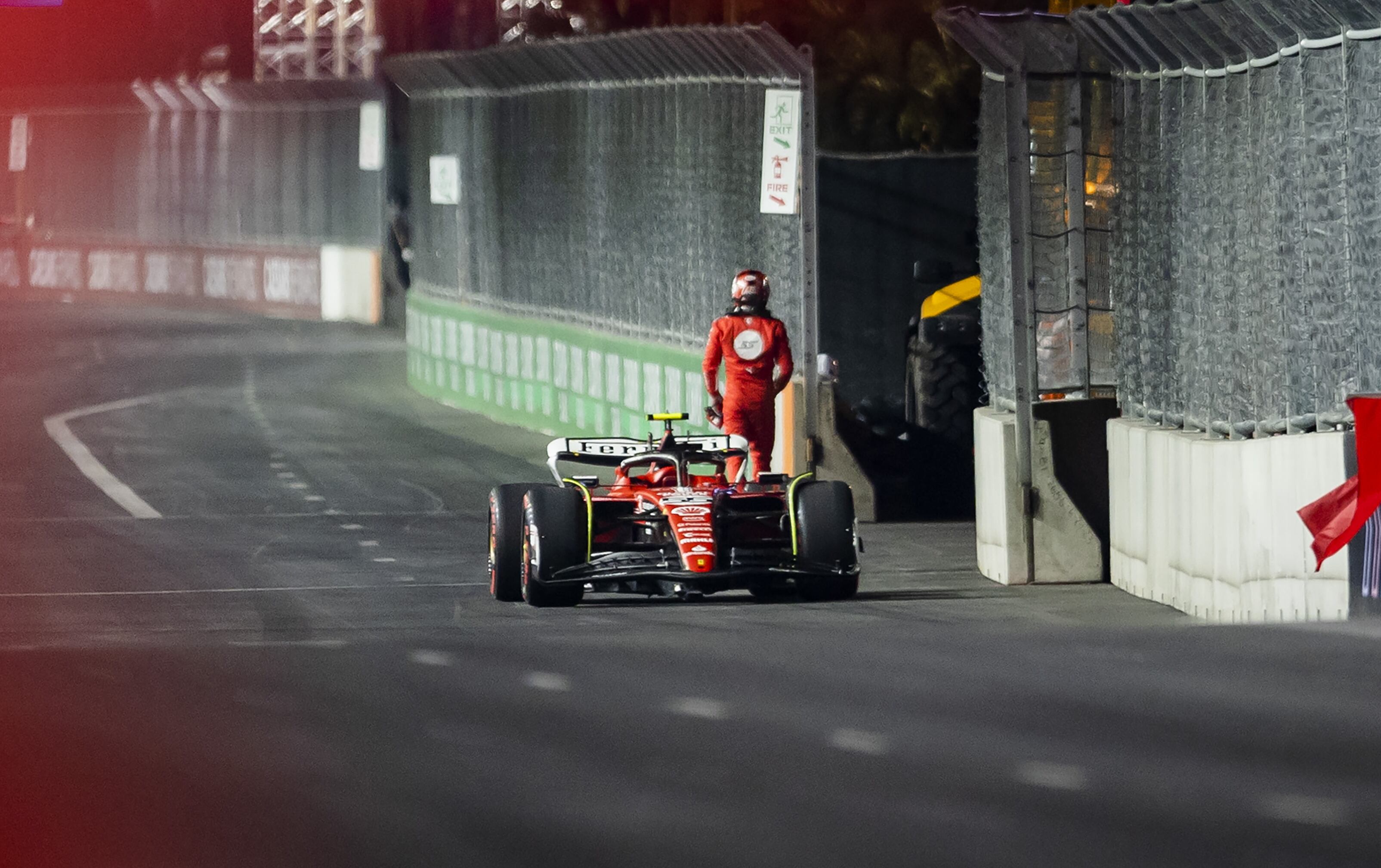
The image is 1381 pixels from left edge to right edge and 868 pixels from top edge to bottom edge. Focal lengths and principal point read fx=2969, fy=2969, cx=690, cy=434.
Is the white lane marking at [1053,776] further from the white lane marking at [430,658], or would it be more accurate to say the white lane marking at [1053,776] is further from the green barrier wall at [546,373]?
the green barrier wall at [546,373]

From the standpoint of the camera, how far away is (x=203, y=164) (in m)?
54.2

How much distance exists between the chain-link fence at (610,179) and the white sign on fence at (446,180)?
3 centimetres

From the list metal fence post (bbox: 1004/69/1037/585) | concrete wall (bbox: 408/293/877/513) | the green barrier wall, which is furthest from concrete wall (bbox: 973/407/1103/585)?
the green barrier wall

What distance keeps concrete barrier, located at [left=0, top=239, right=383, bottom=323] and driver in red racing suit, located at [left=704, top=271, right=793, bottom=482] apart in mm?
30120

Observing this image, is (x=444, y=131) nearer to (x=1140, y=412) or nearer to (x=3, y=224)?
(x=1140, y=412)

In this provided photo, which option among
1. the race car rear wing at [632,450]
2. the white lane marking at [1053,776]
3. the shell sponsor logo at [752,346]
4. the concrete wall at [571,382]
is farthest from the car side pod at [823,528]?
the white lane marking at [1053,776]

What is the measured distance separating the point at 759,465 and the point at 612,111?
8271mm

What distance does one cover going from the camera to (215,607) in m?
15.2

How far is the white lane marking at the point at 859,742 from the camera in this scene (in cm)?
1015

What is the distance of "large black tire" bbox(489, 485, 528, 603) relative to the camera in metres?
15.1

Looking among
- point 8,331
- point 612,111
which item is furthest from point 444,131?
point 8,331

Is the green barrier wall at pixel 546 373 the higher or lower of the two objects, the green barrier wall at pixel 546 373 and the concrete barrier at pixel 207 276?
the lower

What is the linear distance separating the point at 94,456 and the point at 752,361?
9382mm

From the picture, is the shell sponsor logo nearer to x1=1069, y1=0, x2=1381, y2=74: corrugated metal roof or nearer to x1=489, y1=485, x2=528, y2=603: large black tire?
x1=489, y1=485, x2=528, y2=603: large black tire
